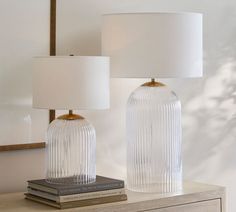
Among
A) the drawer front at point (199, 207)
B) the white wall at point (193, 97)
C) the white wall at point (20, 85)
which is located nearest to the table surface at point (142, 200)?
the drawer front at point (199, 207)

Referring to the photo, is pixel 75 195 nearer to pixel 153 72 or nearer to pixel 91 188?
pixel 91 188

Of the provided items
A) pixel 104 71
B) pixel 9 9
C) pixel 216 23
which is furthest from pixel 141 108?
pixel 216 23

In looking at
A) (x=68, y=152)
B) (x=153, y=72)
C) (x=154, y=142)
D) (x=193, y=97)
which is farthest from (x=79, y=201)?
(x=193, y=97)

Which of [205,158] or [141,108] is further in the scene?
[205,158]

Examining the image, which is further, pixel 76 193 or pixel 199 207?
pixel 199 207

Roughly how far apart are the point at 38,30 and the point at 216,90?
1.02 m

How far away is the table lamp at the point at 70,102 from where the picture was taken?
7.05 feet

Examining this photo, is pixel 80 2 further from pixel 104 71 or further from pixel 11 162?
pixel 11 162

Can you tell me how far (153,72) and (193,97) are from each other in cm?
67

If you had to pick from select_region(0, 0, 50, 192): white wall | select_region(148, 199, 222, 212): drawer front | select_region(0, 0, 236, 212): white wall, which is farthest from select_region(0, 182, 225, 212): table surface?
select_region(0, 0, 236, 212): white wall

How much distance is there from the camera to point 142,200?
2.26 metres

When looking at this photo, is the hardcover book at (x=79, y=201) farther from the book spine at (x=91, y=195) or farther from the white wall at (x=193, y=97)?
the white wall at (x=193, y=97)

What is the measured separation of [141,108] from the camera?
2.44m

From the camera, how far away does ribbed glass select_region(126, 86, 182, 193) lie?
7.98 ft
